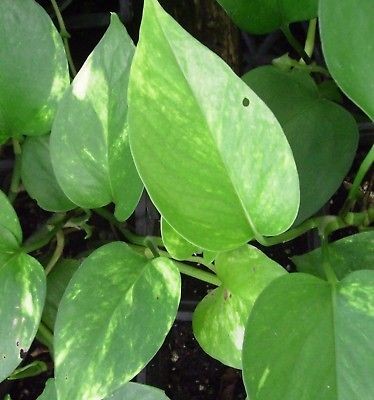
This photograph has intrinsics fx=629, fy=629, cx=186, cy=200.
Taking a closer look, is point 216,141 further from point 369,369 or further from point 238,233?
point 369,369

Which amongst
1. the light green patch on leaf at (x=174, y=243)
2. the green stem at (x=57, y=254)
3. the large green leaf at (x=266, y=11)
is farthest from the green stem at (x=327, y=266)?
the green stem at (x=57, y=254)

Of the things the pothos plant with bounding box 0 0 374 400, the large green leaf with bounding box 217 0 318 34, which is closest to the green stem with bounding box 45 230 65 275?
the pothos plant with bounding box 0 0 374 400

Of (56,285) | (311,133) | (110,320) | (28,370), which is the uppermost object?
(311,133)

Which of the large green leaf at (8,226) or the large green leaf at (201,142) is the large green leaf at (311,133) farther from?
the large green leaf at (8,226)

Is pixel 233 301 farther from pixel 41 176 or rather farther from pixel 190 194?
pixel 41 176

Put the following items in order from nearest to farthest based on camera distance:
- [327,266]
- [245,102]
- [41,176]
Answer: [245,102] < [327,266] < [41,176]

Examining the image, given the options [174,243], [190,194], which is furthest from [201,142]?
[174,243]

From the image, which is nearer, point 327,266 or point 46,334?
point 327,266
